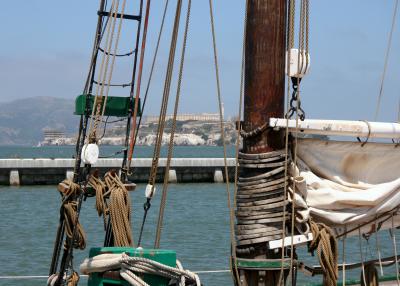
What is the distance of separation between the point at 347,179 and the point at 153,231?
27804mm

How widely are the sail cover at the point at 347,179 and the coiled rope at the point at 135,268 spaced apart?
1218mm

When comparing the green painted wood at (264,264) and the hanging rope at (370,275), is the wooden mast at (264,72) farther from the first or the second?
the hanging rope at (370,275)

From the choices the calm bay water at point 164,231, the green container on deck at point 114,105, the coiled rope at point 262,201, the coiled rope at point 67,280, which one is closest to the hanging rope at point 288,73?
the coiled rope at point 262,201

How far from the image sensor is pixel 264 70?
7020mm

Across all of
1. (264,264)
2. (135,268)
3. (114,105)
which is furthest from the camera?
(114,105)

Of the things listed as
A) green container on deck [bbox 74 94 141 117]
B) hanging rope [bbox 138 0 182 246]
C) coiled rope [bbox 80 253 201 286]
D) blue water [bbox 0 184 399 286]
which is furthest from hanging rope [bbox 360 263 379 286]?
green container on deck [bbox 74 94 141 117]

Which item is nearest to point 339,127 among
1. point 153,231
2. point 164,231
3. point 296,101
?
point 296,101

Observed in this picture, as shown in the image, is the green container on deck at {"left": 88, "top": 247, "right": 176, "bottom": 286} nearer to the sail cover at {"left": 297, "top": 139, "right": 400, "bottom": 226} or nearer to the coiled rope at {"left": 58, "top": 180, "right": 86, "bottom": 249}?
the coiled rope at {"left": 58, "top": 180, "right": 86, "bottom": 249}

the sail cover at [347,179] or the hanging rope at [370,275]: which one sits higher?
the sail cover at [347,179]

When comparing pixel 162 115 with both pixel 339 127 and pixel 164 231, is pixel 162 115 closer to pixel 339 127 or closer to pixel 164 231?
pixel 339 127

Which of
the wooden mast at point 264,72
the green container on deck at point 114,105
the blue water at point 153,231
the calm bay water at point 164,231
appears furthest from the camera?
the blue water at point 153,231

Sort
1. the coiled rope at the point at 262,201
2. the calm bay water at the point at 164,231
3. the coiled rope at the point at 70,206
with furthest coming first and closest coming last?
the calm bay water at the point at 164,231
the coiled rope at the point at 70,206
the coiled rope at the point at 262,201

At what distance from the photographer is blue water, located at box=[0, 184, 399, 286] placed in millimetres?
24219

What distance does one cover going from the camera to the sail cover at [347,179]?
709cm
